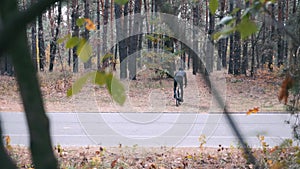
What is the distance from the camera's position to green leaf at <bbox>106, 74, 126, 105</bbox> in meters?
1.23

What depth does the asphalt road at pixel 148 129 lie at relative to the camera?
10.1 m

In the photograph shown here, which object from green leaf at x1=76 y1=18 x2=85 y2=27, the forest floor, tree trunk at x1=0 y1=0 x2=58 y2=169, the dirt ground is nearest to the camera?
tree trunk at x1=0 y1=0 x2=58 y2=169

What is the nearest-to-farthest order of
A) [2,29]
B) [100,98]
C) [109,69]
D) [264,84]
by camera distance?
[2,29], [109,69], [100,98], [264,84]

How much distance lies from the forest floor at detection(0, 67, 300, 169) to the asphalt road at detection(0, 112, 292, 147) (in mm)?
518

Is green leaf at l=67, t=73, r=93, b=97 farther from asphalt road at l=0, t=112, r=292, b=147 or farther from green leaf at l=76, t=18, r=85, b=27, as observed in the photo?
asphalt road at l=0, t=112, r=292, b=147

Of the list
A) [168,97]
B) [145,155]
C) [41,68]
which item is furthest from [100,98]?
[41,68]

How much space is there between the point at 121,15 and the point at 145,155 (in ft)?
62.5

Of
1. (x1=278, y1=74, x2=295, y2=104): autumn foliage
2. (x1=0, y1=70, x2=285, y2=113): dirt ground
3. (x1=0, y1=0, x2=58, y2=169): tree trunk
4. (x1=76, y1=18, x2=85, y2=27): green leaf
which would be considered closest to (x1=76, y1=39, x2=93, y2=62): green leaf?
(x1=76, y1=18, x2=85, y2=27): green leaf

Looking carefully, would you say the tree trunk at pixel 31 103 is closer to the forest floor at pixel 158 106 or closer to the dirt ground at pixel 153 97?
the forest floor at pixel 158 106

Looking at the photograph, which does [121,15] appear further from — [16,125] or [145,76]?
[16,125]

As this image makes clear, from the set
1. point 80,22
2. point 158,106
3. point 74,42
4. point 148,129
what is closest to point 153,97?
point 158,106

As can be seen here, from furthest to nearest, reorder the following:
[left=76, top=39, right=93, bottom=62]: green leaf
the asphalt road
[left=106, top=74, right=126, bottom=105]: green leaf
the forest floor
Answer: the asphalt road → the forest floor → [left=76, top=39, right=93, bottom=62]: green leaf → [left=106, top=74, right=126, bottom=105]: green leaf

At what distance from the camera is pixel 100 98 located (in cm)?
1930

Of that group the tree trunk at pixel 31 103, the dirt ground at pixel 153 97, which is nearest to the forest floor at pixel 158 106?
the dirt ground at pixel 153 97
